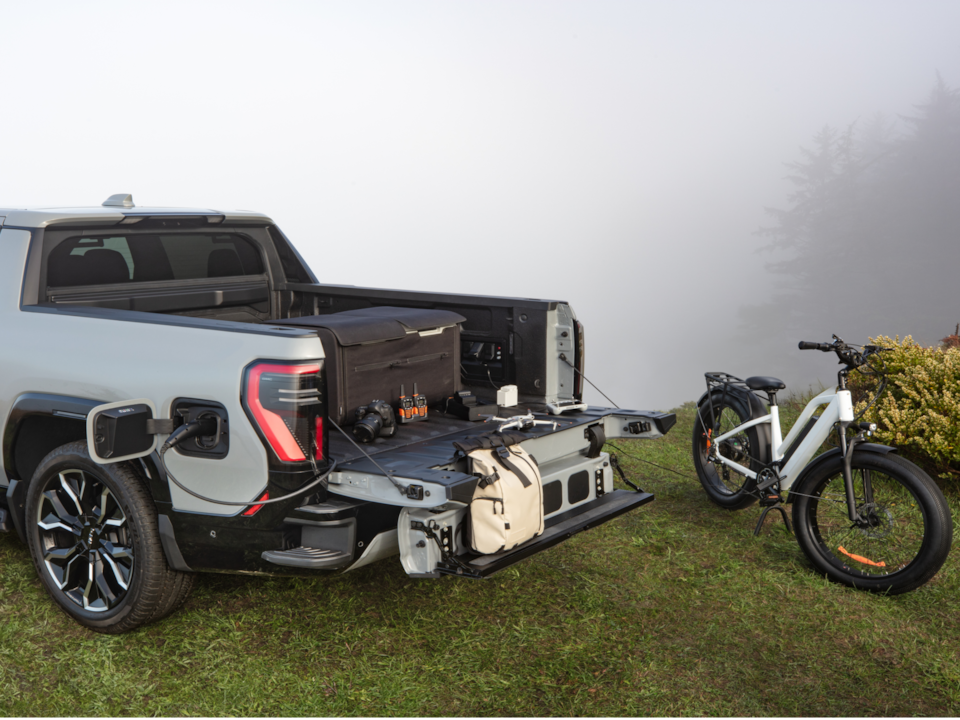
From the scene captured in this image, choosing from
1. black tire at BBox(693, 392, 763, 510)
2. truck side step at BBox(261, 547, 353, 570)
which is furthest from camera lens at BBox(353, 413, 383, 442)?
black tire at BBox(693, 392, 763, 510)

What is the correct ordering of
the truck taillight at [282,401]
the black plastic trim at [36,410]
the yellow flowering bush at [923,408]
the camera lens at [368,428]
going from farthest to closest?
the yellow flowering bush at [923,408], the camera lens at [368,428], the black plastic trim at [36,410], the truck taillight at [282,401]

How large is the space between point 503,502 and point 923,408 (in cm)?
427

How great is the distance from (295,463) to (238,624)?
1214mm

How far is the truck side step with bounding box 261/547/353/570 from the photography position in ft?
11.6

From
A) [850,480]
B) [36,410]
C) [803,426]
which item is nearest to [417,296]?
[36,410]

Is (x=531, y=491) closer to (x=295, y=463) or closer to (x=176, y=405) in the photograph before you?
(x=295, y=463)

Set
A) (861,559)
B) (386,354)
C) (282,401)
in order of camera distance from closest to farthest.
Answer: (282,401), (386,354), (861,559)

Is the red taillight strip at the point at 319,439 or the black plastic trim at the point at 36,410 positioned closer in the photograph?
the red taillight strip at the point at 319,439

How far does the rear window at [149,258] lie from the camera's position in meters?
4.89

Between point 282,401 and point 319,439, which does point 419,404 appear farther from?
point 282,401

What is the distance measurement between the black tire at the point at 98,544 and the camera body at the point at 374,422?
98 cm

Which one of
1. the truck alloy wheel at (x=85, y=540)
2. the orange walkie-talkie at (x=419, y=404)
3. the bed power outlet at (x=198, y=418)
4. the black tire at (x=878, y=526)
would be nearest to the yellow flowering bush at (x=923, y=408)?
the black tire at (x=878, y=526)

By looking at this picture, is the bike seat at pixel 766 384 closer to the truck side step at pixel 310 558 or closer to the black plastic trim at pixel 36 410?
the truck side step at pixel 310 558

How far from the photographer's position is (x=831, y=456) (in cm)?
486
